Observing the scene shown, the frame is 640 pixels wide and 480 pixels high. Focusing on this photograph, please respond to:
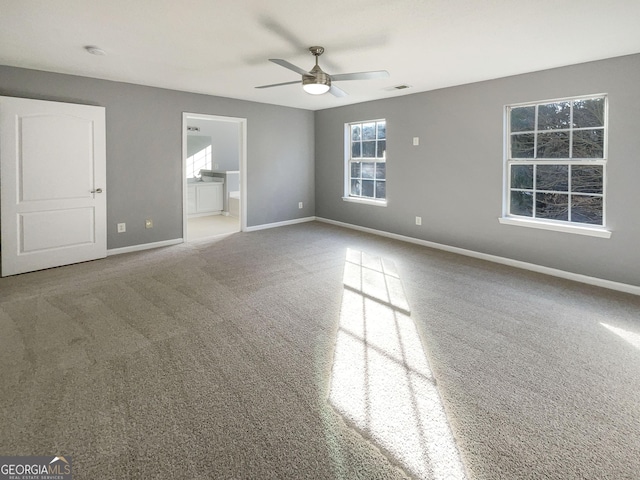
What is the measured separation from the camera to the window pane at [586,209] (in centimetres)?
394

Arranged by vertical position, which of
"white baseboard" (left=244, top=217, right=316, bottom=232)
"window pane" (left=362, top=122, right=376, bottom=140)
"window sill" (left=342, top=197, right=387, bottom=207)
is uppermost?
"window pane" (left=362, top=122, right=376, bottom=140)

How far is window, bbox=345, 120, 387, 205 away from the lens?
628 centimetres

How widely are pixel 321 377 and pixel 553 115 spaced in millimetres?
4049

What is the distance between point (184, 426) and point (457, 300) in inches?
102

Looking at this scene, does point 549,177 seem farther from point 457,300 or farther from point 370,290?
point 370,290

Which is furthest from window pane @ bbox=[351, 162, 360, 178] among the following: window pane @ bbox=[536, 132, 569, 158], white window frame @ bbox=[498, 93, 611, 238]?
window pane @ bbox=[536, 132, 569, 158]

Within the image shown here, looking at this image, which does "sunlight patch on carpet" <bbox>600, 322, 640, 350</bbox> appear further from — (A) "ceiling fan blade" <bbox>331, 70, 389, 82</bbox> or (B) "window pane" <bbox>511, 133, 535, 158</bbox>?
(A) "ceiling fan blade" <bbox>331, 70, 389, 82</bbox>

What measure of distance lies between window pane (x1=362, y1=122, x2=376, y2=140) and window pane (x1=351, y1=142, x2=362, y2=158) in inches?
8.1

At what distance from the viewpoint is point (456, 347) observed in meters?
2.55

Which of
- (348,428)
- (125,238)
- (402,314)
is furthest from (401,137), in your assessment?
(348,428)

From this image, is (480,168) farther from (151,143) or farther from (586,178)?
(151,143)

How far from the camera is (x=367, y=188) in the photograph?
662 cm

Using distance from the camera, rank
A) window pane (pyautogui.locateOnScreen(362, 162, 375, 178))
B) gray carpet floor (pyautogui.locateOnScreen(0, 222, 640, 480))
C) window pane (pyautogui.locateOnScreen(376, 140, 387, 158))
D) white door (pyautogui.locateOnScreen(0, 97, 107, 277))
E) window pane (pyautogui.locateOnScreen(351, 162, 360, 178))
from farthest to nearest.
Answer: window pane (pyautogui.locateOnScreen(351, 162, 360, 178)) → window pane (pyautogui.locateOnScreen(362, 162, 375, 178)) → window pane (pyautogui.locateOnScreen(376, 140, 387, 158)) → white door (pyautogui.locateOnScreen(0, 97, 107, 277)) → gray carpet floor (pyautogui.locateOnScreen(0, 222, 640, 480))

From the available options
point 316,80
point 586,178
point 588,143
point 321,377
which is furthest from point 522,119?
point 321,377
